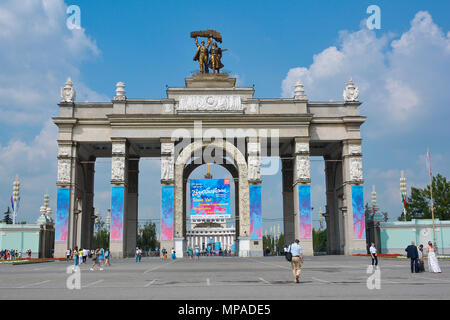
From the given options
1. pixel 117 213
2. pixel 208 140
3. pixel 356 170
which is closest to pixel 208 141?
pixel 208 140

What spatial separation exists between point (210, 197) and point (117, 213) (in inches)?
385

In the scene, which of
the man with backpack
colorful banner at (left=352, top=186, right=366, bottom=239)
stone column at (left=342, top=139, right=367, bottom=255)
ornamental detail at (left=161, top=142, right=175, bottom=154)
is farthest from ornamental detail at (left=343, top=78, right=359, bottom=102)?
the man with backpack

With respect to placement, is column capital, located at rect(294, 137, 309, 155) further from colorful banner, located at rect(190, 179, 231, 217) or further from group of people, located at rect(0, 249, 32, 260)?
group of people, located at rect(0, 249, 32, 260)

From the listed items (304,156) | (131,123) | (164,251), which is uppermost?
(131,123)

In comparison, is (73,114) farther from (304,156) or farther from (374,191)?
(374,191)

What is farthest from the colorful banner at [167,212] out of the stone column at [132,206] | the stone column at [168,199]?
the stone column at [132,206]

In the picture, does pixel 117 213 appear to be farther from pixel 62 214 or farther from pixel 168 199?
pixel 62 214

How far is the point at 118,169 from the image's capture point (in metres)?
50.1

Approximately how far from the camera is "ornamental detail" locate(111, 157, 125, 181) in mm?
50031

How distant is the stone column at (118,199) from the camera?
4903 cm

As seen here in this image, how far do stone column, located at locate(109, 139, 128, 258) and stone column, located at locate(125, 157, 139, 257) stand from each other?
17.1ft

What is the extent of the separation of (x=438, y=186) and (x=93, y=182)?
4767cm

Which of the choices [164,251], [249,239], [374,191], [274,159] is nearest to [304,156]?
[274,159]
